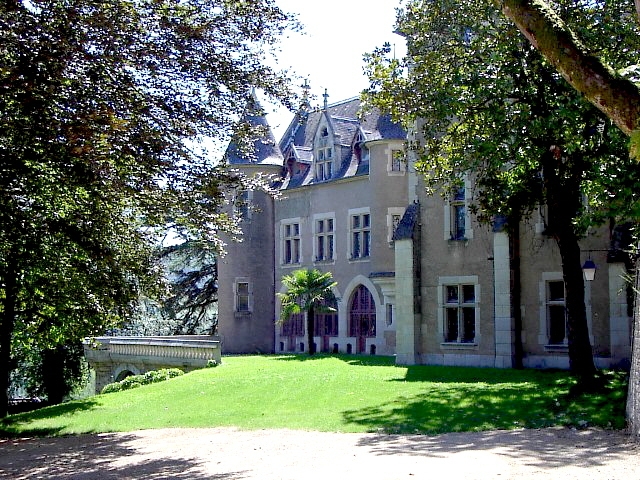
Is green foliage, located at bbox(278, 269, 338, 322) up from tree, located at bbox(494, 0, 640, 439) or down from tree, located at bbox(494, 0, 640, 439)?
down

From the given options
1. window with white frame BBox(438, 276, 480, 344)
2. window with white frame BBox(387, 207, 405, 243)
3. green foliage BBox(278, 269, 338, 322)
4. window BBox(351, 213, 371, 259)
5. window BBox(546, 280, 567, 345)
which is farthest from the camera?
window BBox(351, 213, 371, 259)

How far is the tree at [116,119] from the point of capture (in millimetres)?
11344

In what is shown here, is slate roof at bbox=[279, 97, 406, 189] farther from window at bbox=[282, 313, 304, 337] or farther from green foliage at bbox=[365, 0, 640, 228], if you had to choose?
green foliage at bbox=[365, 0, 640, 228]

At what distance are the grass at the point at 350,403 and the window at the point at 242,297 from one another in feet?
44.8

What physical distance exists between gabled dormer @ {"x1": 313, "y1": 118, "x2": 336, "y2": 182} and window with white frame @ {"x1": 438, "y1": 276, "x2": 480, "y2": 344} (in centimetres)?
1387

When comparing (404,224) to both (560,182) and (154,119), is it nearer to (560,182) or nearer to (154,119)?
(560,182)

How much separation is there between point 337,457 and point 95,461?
437cm

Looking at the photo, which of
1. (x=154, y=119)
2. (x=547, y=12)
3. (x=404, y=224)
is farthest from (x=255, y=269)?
(x=547, y=12)

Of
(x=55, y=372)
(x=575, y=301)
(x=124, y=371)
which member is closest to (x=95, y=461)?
(x=575, y=301)

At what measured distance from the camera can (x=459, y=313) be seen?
25078 millimetres

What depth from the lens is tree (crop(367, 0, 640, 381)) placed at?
639 inches

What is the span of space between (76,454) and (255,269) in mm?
26028

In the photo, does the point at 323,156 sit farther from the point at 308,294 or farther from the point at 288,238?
the point at 308,294

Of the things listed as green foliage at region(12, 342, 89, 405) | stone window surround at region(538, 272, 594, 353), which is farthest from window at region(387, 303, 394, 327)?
green foliage at region(12, 342, 89, 405)
